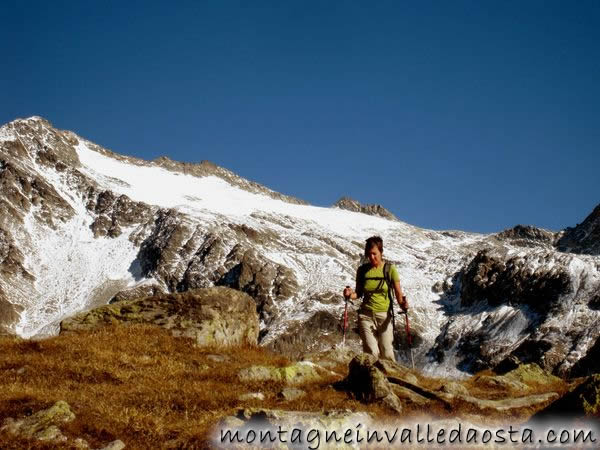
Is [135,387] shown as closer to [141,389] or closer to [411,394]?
[141,389]

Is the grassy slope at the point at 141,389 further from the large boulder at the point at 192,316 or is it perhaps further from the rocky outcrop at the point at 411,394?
the large boulder at the point at 192,316

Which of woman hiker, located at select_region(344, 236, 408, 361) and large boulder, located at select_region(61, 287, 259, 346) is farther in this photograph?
large boulder, located at select_region(61, 287, 259, 346)

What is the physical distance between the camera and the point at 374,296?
1786cm

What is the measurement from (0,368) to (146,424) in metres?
6.59

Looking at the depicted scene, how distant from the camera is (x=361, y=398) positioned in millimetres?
14555

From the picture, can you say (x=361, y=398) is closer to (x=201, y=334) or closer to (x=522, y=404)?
(x=522, y=404)

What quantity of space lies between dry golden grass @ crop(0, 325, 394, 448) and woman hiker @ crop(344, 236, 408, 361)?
1.69 meters

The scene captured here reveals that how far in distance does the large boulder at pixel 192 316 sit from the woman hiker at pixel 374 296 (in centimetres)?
619

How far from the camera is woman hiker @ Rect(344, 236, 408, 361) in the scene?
1767 centimetres

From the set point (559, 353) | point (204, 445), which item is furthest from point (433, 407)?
point (559, 353)

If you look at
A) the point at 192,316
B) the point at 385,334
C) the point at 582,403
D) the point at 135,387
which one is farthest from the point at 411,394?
the point at 192,316

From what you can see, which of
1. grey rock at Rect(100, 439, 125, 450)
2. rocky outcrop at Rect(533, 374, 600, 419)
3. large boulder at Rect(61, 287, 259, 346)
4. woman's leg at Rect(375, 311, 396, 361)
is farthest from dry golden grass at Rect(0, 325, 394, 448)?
rocky outcrop at Rect(533, 374, 600, 419)

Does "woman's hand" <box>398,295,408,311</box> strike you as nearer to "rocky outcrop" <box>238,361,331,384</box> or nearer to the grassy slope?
the grassy slope

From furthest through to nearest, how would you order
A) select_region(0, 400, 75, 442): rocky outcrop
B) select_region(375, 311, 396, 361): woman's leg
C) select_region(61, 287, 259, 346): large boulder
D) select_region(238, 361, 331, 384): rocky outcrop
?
select_region(61, 287, 259, 346): large boulder, select_region(375, 311, 396, 361): woman's leg, select_region(238, 361, 331, 384): rocky outcrop, select_region(0, 400, 75, 442): rocky outcrop
